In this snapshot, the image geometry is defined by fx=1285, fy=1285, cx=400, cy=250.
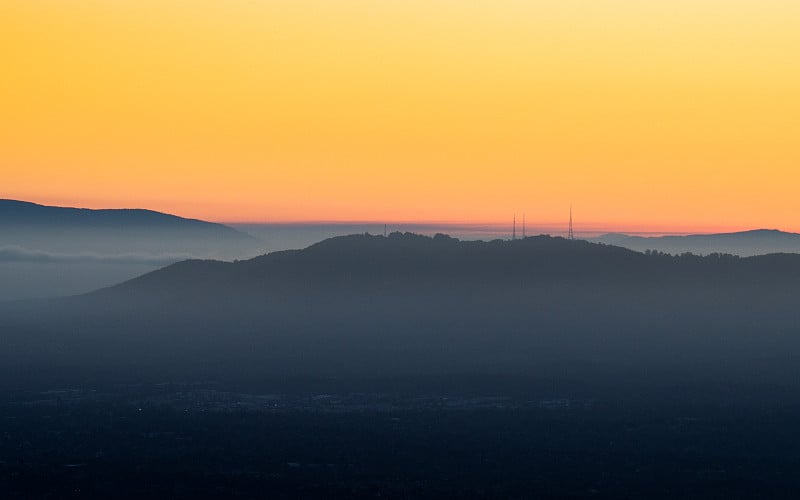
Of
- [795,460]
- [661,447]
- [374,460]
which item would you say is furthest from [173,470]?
[795,460]

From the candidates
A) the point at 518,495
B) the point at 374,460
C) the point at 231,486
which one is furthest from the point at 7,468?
the point at 518,495

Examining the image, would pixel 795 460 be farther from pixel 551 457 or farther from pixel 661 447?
pixel 551 457

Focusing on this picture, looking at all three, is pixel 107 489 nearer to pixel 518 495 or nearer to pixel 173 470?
pixel 173 470

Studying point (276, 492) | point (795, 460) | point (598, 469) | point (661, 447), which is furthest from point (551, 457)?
point (276, 492)

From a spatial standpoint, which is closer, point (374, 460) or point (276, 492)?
point (276, 492)

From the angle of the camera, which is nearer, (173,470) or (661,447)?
(173,470)

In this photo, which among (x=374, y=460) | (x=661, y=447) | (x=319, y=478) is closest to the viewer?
(x=319, y=478)

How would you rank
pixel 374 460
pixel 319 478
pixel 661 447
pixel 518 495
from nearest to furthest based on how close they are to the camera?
pixel 518 495, pixel 319 478, pixel 374 460, pixel 661 447

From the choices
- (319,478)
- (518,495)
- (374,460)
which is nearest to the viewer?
(518,495)

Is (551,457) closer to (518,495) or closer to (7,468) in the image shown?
(518,495)
